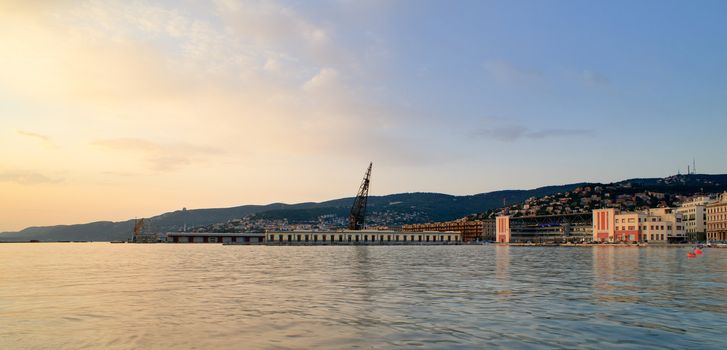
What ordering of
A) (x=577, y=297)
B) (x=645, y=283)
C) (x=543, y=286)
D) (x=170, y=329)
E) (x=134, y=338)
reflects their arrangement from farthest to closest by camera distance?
(x=645, y=283) → (x=543, y=286) → (x=577, y=297) → (x=170, y=329) → (x=134, y=338)

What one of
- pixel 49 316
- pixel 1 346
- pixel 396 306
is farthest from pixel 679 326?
pixel 49 316

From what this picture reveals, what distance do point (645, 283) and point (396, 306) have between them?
80.3 ft

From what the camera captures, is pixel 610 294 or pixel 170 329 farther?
pixel 610 294

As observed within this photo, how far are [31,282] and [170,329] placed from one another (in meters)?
31.0

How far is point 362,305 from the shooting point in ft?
98.4

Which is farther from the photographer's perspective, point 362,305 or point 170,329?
point 362,305

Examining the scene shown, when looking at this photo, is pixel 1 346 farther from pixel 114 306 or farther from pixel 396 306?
pixel 396 306

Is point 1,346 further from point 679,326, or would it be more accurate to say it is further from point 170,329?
point 679,326

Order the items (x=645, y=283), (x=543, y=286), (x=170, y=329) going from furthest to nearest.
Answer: (x=645, y=283) → (x=543, y=286) → (x=170, y=329)

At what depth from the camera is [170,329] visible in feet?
75.8

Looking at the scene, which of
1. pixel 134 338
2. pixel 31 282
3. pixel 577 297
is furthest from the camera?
pixel 31 282

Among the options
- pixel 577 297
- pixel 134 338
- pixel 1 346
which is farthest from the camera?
pixel 577 297

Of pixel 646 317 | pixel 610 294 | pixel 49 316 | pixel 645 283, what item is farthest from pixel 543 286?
pixel 49 316

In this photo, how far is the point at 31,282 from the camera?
154 ft
